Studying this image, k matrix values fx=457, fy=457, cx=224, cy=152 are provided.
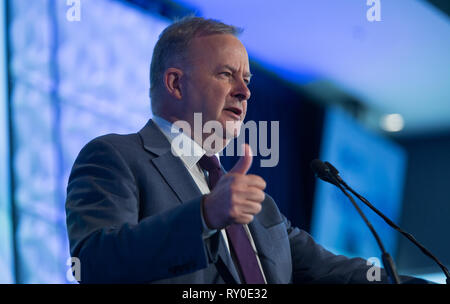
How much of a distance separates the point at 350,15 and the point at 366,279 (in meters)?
2.99

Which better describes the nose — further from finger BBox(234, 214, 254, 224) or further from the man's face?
finger BBox(234, 214, 254, 224)

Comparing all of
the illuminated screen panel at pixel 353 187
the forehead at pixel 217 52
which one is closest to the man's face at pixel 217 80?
the forehead at pixel 217 52

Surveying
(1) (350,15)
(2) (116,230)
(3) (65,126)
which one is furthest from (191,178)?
(1) (350,15)

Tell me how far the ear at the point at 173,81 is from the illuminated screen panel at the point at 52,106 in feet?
4.63

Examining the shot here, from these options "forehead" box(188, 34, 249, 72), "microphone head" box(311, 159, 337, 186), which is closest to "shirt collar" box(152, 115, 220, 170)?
"forehead" box(188, 34, 249, 72)

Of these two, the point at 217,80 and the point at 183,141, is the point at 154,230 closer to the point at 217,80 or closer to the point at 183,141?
the point at 183,141

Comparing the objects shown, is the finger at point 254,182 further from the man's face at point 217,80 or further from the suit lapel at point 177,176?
the man's face at point 217,80

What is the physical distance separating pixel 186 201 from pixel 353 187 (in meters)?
4.69

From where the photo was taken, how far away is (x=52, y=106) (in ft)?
8.86

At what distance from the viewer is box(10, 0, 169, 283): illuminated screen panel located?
2.61 m

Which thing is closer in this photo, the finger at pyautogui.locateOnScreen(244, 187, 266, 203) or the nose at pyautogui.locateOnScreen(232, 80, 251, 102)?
the finger at pyautogui.locateOnScreen(244, 187, 266, 203)

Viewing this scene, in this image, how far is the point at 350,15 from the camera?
12.7 feet

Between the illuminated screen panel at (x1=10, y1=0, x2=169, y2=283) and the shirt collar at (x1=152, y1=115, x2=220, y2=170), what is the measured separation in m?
1.44

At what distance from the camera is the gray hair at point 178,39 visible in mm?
1552
